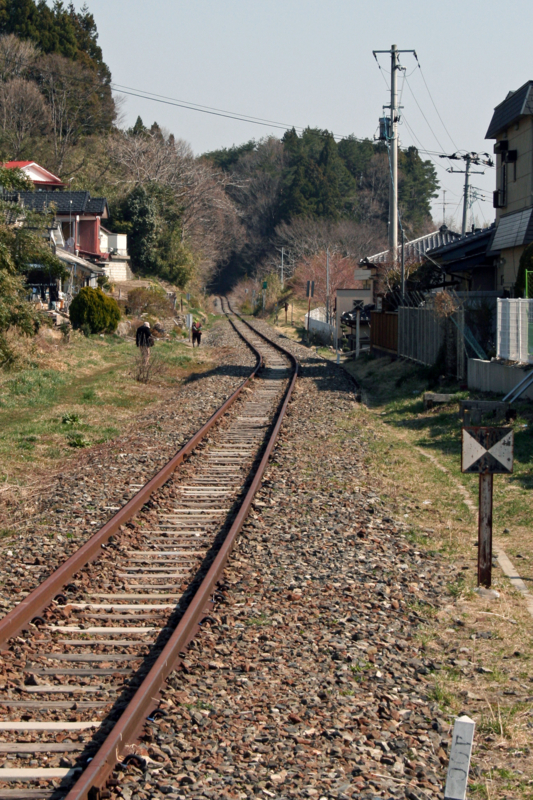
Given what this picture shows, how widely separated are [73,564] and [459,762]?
453 cm

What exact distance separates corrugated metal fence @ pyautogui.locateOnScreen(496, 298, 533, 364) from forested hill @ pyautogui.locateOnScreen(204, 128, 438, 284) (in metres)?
68.8

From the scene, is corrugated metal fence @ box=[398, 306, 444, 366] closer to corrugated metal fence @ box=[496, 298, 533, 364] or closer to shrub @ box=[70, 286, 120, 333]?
corrugated metal fence @ box=[496, 298, 533, 364]

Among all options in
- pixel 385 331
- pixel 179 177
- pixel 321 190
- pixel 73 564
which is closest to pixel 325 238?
pixel 321 190

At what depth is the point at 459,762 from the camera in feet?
11.5

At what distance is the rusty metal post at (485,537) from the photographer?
732cm

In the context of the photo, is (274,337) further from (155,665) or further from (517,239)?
(155,665)

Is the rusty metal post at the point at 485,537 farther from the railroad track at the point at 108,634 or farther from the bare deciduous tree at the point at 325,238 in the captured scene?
the bare deciduous tree at the point at 325,238

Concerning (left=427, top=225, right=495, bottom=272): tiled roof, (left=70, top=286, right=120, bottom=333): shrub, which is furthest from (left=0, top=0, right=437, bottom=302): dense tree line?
(left=427, top=225, right=495, bottom=272): tiled roof

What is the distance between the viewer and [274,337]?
4825 cm

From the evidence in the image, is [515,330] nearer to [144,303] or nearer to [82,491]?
[82,491]

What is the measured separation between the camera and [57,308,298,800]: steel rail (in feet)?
12.9

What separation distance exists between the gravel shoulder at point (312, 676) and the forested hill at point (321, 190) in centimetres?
7945

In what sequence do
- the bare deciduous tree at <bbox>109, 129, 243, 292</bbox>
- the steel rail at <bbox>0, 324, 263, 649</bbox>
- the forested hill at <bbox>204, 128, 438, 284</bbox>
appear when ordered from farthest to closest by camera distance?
1. the forested hill at <bbox>204, 128, 438, 284</bbox>
2. the bare deciduous tree at <bbox>109, 129, 243, 292</bbox>
3. the steel rail at <bbox>0, 324, 263, 649</bbox>

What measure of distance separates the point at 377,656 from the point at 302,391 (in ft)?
54.0
